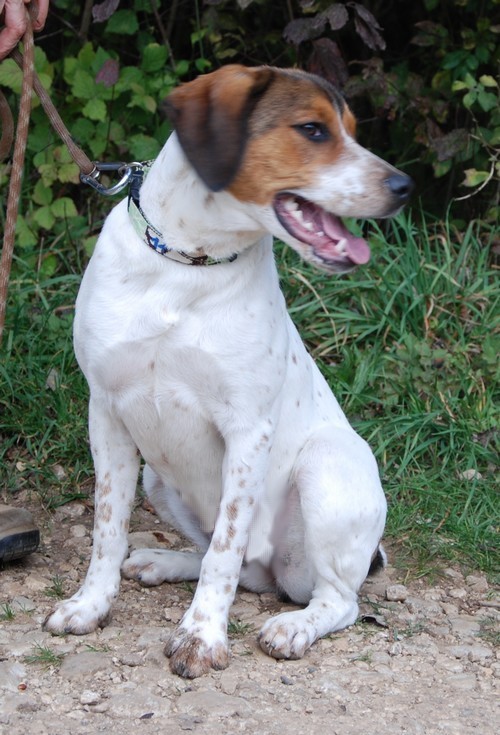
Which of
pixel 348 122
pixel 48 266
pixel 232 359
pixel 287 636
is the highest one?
pixel 348 122

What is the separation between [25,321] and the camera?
513cm

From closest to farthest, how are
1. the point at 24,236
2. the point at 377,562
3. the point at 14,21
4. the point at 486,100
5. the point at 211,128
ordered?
the point at 211,128, the point at 14,21, the point at 377,562, the point at 486,100, the point at 24,236

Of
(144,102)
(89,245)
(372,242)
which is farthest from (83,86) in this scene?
(372,242)

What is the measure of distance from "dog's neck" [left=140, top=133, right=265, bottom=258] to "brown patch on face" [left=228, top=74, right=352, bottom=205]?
0.08 meters

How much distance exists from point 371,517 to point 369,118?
310cm

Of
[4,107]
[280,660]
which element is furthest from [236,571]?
[4,107]

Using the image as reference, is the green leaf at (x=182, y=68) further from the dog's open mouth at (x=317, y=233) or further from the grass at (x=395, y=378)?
the dog's open mouth at (x=317, y=233)

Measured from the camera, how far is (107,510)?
3439 mm

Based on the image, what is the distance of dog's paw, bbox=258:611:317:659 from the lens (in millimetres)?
3250

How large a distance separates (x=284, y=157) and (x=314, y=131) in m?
0.13

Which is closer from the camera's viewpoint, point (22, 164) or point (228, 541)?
point (228, 541)

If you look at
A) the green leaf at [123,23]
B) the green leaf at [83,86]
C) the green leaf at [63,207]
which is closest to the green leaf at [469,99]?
the green leaf at [123,23]

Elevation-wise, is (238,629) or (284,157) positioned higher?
(284,157)

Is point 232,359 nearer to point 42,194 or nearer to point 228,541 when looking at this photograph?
point 228,541
